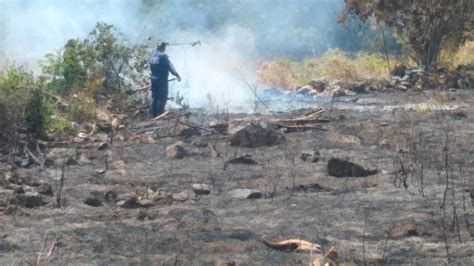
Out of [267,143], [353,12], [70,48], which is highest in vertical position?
[353,12]

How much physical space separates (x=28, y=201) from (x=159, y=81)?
6848 millimetres

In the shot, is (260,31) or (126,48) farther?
(260,31)

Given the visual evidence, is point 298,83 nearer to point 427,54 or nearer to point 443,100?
point 427,54

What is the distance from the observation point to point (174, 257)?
579 centimetres

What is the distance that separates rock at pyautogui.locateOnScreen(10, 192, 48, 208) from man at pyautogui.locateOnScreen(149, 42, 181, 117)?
6.65 metres

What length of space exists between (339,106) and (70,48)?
557 cm

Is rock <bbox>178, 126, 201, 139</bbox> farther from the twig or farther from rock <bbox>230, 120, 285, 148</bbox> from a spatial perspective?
the twig

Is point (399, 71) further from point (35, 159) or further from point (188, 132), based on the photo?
point (35, 159)

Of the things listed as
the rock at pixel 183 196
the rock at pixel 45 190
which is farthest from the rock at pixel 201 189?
the rock at pixel 45 190

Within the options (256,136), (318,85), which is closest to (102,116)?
(256,136)

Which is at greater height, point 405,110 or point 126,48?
point 126,48

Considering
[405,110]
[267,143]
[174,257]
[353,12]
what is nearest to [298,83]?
[353,12]

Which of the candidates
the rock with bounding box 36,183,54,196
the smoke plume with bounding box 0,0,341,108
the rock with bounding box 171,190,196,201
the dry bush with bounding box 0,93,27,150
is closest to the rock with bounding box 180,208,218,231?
the rock with bounding box 171,190,196,201

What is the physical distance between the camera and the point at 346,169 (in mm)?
8805
